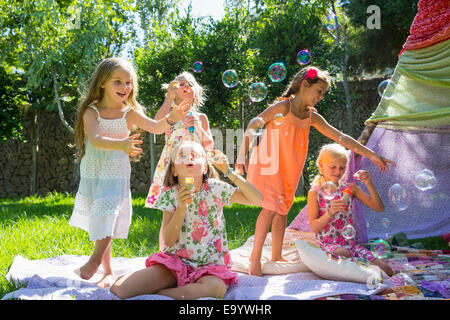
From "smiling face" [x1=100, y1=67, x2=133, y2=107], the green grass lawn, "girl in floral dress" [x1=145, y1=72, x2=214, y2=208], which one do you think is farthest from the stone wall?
"smiling face" [x1=100, y1=67, x2=133, y2=107]

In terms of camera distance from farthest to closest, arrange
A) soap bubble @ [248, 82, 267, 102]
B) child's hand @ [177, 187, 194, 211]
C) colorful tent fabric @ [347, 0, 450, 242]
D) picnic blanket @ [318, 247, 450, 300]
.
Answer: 1. colorful tent fabric @ [347, 0, 450, 242]
2. soap bubble @ [248, 82, 267, 102]
3. picnic blanket @ [318, 247, 450, 300]
4. child's hand @ [177, 187, 194, 211]

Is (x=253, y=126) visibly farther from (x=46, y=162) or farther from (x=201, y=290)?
(x=46, y=162)

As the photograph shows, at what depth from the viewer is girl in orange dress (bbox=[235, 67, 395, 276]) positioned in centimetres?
299

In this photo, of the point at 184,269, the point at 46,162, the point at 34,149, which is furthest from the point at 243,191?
the point at 46,162

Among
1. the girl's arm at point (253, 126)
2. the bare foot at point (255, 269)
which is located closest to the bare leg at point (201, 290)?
the bare foot at point (255, 269)

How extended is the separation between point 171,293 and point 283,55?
4533mm

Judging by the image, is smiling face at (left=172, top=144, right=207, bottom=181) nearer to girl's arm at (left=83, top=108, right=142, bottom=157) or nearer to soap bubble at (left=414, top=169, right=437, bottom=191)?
girl's arm at (left=83, top=108, right=142, bottom=157)

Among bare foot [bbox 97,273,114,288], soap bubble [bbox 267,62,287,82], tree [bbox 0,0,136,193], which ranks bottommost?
bare foot [bbox 97,273,114,288]

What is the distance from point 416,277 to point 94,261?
1798mm

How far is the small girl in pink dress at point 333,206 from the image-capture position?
2.94 metres

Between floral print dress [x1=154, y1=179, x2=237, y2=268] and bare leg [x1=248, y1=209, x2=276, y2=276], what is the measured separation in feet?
1.48

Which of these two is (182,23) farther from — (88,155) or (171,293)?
(171,293)

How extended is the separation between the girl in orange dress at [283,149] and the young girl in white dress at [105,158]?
75cm

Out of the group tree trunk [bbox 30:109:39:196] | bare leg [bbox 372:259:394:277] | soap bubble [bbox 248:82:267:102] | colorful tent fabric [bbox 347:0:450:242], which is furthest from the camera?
tree trunk [bbox 30:109:39:196]
